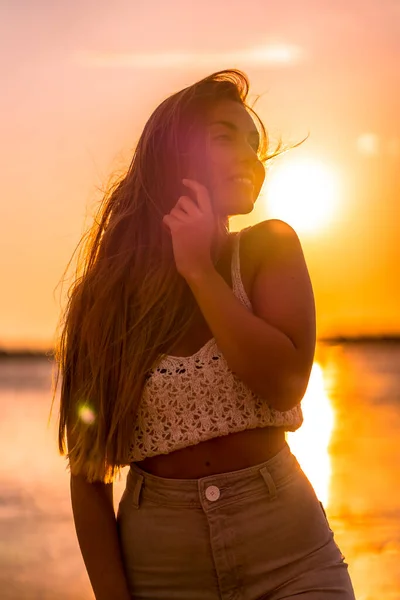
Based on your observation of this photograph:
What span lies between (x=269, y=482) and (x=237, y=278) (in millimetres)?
490

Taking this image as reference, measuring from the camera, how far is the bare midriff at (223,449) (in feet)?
7.05

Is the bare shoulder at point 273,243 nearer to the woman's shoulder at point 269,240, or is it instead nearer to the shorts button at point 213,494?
the woman's shoulder at point 269,240

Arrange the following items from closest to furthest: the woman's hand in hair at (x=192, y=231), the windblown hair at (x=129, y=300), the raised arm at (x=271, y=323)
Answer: the raised arm at (x=271, y=323) → the woman's hand in hair at (x=192, y=231) → the windblown hair at (x=129, y=300)

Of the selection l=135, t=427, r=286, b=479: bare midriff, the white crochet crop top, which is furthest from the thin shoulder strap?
l=135, t=427, r=286, b=479: bare midriff

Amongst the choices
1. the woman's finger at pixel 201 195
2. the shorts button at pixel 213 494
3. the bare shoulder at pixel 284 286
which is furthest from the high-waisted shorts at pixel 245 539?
the woman's finger at pixel 201 195

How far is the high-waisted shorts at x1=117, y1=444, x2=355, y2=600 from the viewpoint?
210cm

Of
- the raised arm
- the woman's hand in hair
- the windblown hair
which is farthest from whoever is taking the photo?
the windblown hair

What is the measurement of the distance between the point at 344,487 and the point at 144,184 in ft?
27.9

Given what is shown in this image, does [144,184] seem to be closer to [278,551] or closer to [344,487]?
[278,551]

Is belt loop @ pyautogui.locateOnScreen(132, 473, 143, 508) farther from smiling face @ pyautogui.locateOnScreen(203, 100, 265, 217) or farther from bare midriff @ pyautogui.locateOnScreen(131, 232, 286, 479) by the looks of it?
smiling face @ pyautogui.locateOnScreen(203, 100, 265, 217)

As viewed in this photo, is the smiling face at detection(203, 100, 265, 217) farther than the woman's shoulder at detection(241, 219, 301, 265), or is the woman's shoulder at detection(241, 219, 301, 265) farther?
the smiling face at detection(203, 100, 265, 217)

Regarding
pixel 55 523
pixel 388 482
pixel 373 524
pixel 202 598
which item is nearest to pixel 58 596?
pixel 55 523

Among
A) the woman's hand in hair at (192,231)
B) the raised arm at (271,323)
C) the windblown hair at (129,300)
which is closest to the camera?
the raised arm at (271,323)

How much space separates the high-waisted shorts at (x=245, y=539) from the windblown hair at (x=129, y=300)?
219 mm
